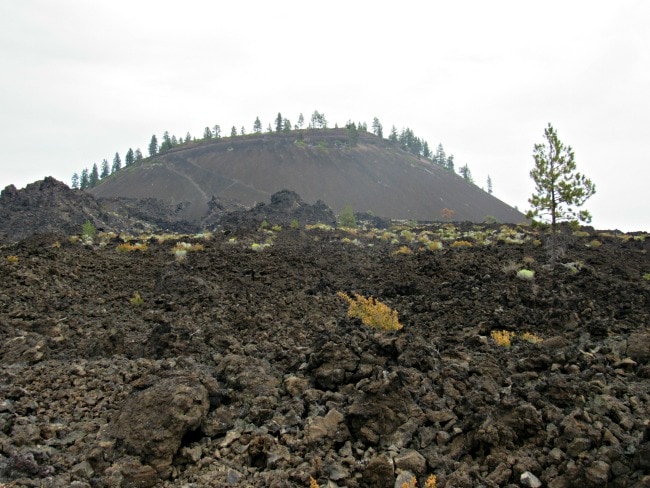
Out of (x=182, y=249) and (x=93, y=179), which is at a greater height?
(x=93, y=179)

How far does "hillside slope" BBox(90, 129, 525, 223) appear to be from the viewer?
74562 millimetres

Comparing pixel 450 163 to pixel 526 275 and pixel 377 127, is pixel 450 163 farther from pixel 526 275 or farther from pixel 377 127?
pixel 526 275

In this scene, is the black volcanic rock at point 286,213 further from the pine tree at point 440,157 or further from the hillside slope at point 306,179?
Answer: the pine tree at point 440,157

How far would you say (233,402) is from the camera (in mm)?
5641

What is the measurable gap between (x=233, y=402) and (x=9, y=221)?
140ft

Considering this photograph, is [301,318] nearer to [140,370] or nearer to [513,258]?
[140,370]

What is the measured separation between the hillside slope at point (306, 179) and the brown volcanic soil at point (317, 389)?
56.5 meters

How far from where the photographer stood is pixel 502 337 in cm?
793

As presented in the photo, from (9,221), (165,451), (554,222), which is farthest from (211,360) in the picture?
(9,221)

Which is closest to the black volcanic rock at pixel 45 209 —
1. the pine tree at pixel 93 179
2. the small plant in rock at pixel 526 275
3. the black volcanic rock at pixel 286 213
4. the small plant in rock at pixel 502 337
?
the black volcanic rock at pixel 286 213

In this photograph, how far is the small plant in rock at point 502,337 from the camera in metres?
7.75

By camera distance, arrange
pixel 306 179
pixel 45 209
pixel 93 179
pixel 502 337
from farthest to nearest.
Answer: pixel 93 179 < pixel 306 179 < pixel 45 209 < pixel 502 337

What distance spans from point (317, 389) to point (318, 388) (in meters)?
0.11

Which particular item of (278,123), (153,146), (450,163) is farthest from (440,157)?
(153,146)
